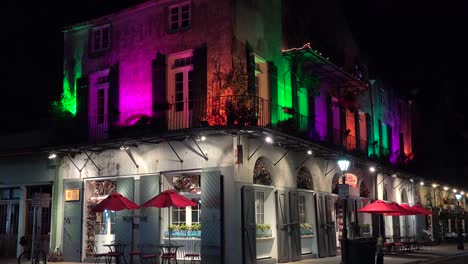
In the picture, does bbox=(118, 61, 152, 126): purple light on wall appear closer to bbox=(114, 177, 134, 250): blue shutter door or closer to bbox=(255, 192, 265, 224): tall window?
bbox=(114, 177, 134, 250): blue shutter door

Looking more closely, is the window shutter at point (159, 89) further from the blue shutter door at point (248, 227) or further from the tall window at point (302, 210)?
the tall window at point (302, 210)

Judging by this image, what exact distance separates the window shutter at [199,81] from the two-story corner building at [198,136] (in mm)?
37

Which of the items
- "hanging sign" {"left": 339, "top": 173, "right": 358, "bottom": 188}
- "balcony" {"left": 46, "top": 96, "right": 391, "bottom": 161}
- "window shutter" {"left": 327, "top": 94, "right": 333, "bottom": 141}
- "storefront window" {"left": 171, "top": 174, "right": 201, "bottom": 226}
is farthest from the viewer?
"window shutter" {"left": 327, "top": 94, "right": 333, "bottom": 141}

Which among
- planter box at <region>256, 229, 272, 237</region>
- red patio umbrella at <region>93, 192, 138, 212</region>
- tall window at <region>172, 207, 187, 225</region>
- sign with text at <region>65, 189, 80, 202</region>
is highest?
sign with text at <region>65, 189, 80, 202</region>

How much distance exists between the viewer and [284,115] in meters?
20.3

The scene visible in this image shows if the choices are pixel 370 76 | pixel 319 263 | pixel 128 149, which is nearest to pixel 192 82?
pixel 128 149

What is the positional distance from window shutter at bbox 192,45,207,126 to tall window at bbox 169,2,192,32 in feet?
4.38

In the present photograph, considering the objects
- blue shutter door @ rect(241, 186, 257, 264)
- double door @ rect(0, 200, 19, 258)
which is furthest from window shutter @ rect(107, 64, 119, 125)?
double door @ rect(0, 200, 19, 258)

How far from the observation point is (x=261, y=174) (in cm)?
1912

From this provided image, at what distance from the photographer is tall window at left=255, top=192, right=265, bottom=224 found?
1886 cm

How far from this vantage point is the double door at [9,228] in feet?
75.0

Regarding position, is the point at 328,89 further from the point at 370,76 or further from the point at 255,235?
the point at 255,235

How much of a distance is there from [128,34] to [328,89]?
9.56 metres

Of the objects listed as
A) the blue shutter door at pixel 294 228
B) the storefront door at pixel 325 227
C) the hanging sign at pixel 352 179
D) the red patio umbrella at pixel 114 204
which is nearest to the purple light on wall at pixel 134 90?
the red patio umbrella at pixel 114 204
